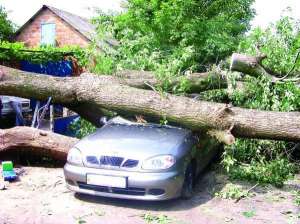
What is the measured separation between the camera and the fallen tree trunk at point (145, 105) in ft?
21.0

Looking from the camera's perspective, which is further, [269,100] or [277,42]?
[277,42]

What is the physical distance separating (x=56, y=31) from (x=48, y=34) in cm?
76

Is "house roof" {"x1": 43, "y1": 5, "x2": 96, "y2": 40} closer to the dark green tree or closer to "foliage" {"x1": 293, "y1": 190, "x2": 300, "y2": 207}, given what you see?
the dark green tree

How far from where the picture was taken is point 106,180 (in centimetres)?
541

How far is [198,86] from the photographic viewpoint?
802 centimetres

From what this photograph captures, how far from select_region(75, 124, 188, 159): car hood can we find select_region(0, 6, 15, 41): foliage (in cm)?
2556

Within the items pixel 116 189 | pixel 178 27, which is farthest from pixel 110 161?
pixel 178 27

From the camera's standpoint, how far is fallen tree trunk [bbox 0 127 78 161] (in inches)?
282

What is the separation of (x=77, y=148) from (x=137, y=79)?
2.41m

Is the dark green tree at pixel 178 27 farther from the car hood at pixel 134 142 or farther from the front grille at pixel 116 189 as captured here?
the front grille at pixel 116 189

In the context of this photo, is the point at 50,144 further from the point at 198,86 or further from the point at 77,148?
the point at 198,86

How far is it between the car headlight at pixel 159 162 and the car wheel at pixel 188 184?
47 centimetres

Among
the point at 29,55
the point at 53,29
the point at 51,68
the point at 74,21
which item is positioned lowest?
the point at 51,68

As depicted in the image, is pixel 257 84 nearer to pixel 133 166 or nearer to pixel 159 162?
pixel 159 162
